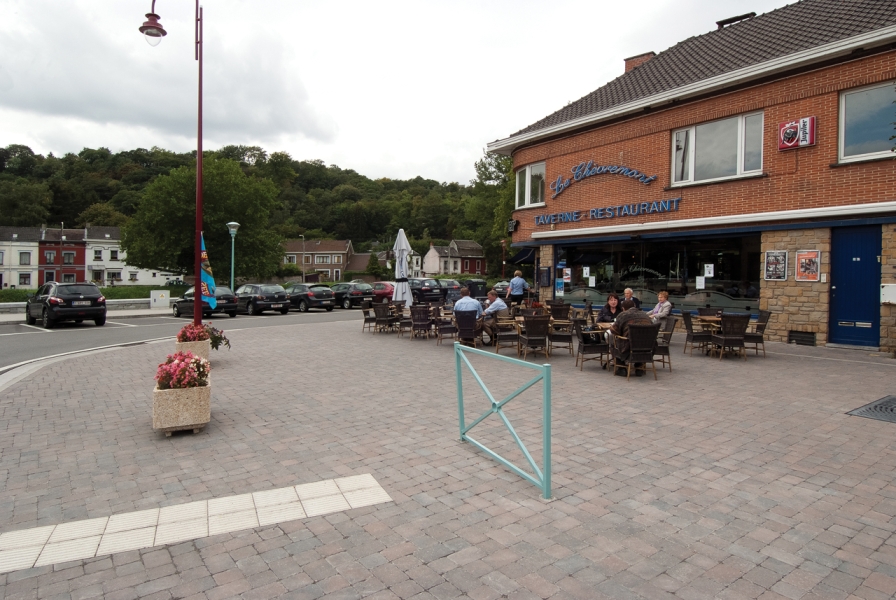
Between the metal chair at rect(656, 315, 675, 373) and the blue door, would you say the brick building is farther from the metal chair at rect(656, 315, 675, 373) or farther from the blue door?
the metal chair at rect(656, 315, 675, 373)

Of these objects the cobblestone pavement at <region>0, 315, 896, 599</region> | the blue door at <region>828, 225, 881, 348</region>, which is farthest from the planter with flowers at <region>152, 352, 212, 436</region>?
the blue door at <region>828, 225, 881, 348</region>

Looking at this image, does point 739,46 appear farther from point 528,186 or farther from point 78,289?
point 78,289

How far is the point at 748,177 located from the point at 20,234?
89720 mm

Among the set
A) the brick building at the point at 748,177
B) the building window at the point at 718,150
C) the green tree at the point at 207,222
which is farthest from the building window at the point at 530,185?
the green tree at the point at 207,222

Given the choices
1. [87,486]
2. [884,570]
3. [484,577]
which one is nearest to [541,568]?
[484,577]

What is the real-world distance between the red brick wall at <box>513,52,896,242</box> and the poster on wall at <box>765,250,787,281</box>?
104cm

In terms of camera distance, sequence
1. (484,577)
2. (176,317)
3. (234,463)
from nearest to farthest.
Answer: (484,577) < (234,463) < (176,317)

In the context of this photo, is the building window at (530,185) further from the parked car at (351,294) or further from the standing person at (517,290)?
the parked car at (351,294)

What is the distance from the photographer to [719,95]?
1384 centimetres

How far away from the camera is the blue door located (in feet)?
36.9

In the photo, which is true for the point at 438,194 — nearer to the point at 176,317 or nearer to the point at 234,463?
the point at 176,317

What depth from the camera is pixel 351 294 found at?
30.8m

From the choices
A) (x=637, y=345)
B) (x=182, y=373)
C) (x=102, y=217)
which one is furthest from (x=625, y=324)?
(x=102, y=217)

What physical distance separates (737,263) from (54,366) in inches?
593
